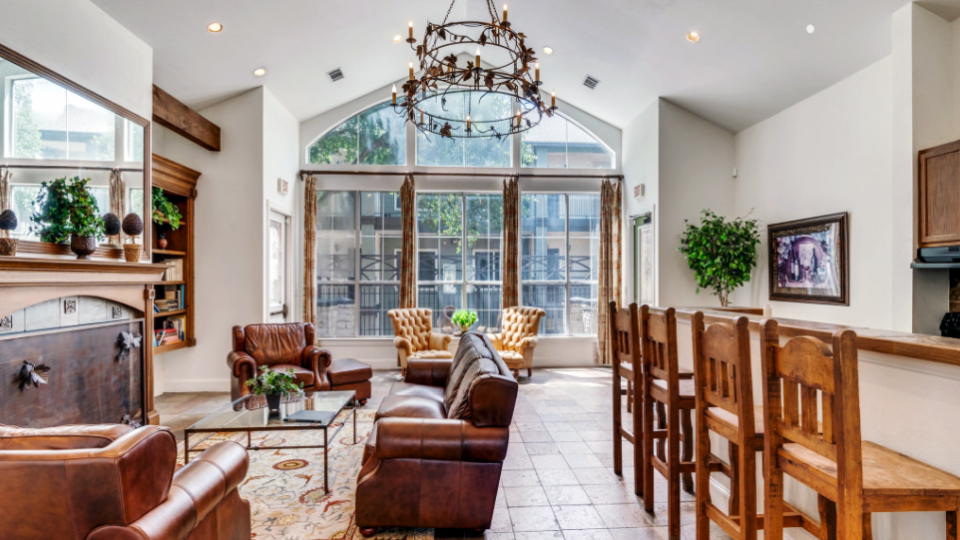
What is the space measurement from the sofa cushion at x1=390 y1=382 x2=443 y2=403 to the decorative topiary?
253 cm

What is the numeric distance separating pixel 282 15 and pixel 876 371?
5136 mm

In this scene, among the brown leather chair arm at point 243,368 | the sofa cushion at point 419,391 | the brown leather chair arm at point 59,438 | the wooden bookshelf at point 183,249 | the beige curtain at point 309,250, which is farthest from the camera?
the beige curtain at point 309,250

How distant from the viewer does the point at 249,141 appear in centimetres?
569

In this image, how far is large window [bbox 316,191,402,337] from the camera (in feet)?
23.4

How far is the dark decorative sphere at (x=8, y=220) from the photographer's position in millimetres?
2742

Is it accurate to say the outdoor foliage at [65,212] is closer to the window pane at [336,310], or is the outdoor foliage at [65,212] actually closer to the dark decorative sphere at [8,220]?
the dark decorative sphere at [8,220]

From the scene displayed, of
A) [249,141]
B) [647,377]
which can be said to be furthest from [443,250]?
[647,377]

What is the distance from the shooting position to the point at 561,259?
7.43 meters

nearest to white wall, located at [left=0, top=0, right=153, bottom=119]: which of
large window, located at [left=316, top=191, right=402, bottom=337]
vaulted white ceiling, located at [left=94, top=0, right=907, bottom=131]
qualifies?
vaulted white ceiling, located at [left=94, top=0, right=907, bottom=131]

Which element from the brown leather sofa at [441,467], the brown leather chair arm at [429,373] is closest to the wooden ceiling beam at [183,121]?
the brown leather chair arm at [429,373]

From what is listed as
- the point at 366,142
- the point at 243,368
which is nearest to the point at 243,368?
the point at 243,368

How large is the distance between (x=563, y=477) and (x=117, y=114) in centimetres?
436

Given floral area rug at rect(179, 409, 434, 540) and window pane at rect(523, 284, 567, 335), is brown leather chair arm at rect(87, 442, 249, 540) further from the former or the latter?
window pane at rect(523, 284, 567, 335)

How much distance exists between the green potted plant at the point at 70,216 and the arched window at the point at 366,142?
153 inches
